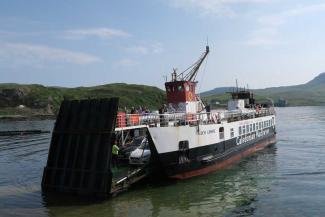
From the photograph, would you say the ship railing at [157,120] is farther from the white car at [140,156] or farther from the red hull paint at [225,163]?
the red hull paint at [225,163]

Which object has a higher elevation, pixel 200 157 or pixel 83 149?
pixel 83 149

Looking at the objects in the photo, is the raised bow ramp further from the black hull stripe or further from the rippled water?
the black hull stripe

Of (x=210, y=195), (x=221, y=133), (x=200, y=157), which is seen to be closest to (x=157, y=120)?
(x=200, y=157)

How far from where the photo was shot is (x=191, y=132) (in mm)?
31609

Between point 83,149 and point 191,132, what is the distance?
7835mm

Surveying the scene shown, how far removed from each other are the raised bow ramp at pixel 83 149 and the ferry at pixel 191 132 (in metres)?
1.21

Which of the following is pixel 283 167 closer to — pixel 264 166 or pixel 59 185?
pixel 264 166

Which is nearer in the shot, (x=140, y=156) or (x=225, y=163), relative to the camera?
(x=140, y=156)

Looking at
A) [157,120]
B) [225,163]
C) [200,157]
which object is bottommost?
[225,163]

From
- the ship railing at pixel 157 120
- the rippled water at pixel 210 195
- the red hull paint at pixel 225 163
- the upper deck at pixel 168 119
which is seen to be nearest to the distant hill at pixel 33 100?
the red hull paint at pixel 225 163

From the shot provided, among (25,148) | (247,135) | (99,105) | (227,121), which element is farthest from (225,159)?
(25,148)

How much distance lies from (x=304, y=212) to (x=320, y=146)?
1134 inches

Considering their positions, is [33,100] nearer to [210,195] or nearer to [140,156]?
[140,156]

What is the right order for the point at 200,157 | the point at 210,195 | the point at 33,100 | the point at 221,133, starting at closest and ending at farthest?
the point at 210,195 → the point at 200,157 → the point at 221,133 → the point at 33,100
